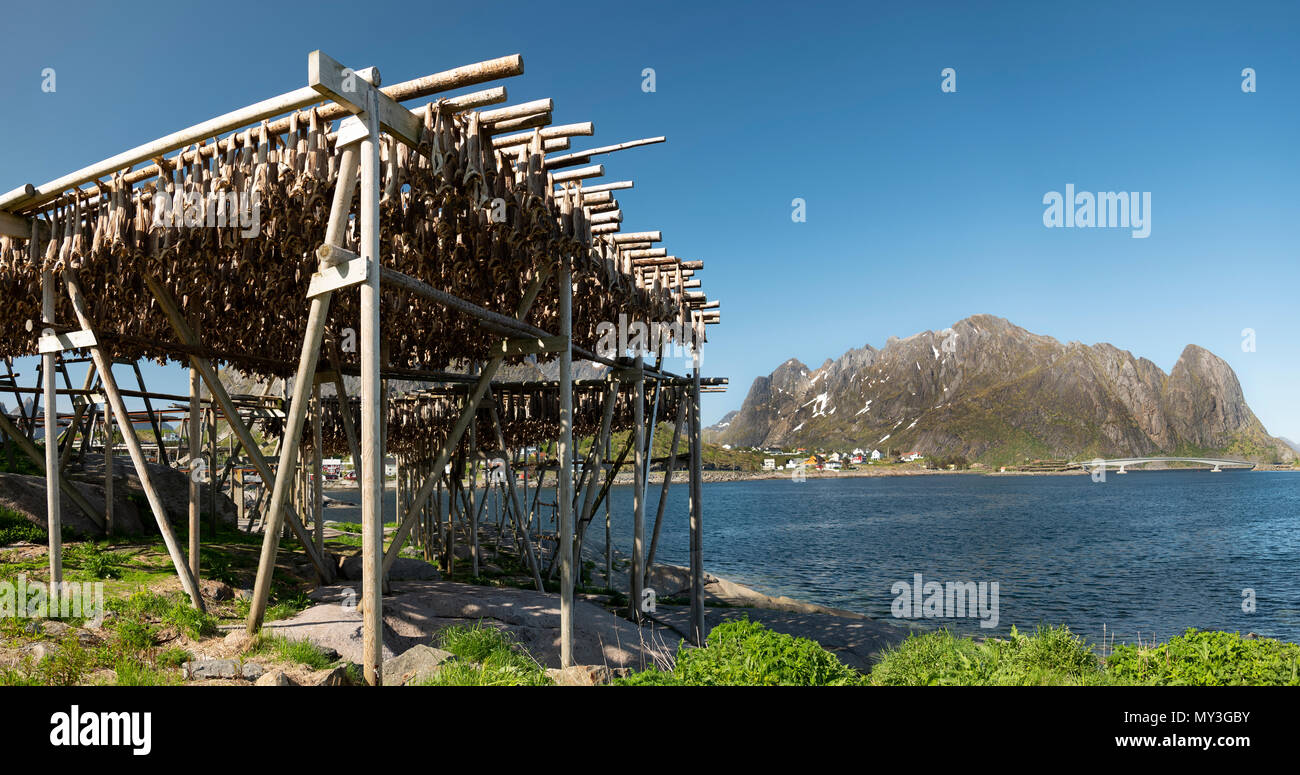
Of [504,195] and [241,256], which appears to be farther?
[241,256]

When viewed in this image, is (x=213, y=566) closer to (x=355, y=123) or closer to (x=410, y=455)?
(x=355, y=123)

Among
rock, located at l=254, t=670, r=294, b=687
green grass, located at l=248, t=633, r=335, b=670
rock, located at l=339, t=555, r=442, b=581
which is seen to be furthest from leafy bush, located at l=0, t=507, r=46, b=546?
rock, located at l=254, t=670, r=294, b=687

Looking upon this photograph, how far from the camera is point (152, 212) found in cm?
779

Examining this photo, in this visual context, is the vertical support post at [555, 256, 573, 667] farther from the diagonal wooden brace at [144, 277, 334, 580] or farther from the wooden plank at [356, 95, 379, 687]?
the diagonal wooden brace at [144, 277, 334, 580]

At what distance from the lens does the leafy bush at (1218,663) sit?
584 centimetres

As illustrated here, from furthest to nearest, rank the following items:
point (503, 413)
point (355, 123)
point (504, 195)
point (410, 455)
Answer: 1. point (410, 455)
2. point (503, 413)
3. point (504, 195)
4. point (355, 123)

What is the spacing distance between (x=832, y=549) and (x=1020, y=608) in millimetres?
19620

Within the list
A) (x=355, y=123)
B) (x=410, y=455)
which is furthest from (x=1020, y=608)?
(x=355, y=123)

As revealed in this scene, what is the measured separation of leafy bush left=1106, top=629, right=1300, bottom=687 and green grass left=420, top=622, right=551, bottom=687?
18.1 ft

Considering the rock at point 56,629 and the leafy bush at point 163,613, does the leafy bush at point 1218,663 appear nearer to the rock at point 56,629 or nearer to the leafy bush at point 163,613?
the leafy bush at point 163,613

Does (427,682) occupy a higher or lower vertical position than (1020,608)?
higher

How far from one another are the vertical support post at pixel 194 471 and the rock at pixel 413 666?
538 centimetres
